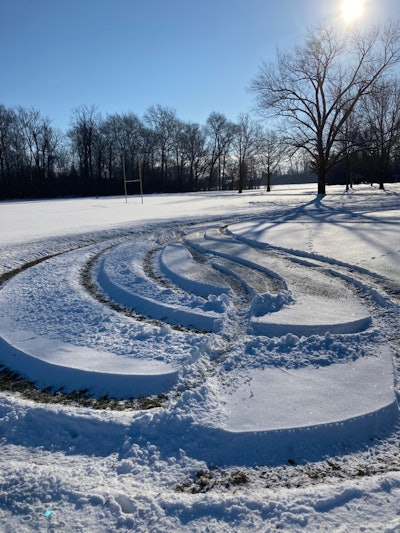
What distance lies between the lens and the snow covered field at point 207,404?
1826 mm

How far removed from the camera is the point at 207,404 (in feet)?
8.50

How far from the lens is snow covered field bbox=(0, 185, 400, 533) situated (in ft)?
5.99

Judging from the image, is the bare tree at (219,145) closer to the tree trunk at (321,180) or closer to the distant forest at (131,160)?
the distant forest at (131,160)

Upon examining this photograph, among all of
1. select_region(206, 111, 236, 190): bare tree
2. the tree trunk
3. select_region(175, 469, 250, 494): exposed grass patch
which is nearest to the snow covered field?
select_region(175, 469, 250, 494): exposed grass patch

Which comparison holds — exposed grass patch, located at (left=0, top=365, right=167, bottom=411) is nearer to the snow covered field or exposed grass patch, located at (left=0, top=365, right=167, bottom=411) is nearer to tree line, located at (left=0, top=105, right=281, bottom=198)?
the snow covered field

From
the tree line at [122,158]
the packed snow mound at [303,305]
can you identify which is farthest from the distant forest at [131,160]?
the packed snow mound at [303,305]

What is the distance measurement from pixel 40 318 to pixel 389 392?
151 inches

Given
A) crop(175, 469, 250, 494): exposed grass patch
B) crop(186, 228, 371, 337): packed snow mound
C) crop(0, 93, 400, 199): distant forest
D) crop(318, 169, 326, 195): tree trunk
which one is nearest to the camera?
crop(175, 469, 250, 494): exposed grass patch

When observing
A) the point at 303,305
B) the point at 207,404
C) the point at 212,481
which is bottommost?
the point at 212,481

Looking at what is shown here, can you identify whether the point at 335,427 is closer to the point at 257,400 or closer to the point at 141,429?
the point at 257,400

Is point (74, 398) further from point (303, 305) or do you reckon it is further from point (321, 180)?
point (321, 180)

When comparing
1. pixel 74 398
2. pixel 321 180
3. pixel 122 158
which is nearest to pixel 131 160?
pixel 122 158

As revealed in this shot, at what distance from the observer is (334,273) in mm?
5910

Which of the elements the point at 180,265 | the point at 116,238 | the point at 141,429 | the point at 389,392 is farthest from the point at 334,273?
the point at 116,238
